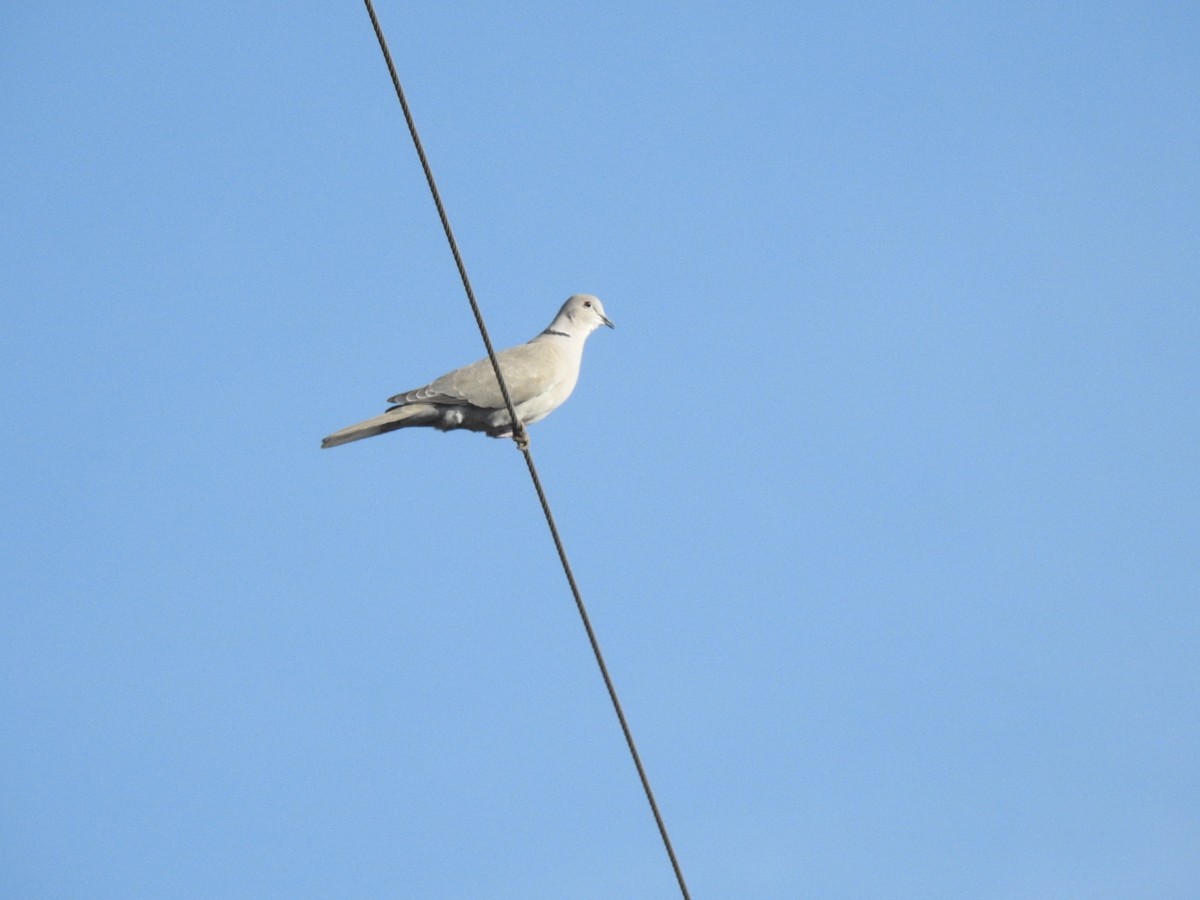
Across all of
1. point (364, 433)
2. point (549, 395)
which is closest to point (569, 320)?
point (549, 395)

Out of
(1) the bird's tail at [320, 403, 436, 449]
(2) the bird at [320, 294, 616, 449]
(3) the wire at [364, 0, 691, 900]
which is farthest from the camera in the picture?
(2) the bird at [320, 294, 616, 449]

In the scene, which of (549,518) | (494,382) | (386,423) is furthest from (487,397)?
(549,518)

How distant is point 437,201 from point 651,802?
7.15ft

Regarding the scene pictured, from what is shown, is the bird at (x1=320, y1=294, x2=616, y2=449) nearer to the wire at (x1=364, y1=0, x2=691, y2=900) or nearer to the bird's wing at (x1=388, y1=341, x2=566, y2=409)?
the bird's wing at (x1=388, y1=341, x2=566, y2=409)

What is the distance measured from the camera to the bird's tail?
8266 mm

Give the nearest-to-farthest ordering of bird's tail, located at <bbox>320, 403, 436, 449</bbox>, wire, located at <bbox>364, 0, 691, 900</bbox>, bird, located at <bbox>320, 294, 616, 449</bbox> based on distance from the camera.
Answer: wire, located at <bbox>364, 0, 691, 900</bbox> → bird's tail, located at <bbox>320, 403, 436, 449</bbox> → bird, located at <bbox>320, 294, 616, 449</bbox>

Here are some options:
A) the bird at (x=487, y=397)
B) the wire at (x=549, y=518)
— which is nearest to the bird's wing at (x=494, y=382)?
the bird at (x=487, y=397)

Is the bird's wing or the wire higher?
the bird's wing

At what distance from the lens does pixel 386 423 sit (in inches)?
334

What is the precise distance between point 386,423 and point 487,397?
1.96ft

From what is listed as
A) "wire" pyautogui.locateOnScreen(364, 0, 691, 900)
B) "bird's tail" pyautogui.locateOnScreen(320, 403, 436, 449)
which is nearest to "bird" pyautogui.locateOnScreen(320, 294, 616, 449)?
"bird's tail" pyautogui.locateOnScreen(320, 403, 436, 449)

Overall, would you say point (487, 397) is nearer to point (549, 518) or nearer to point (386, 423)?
point (386, 423)

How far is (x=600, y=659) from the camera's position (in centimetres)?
527

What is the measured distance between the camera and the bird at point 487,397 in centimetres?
853
